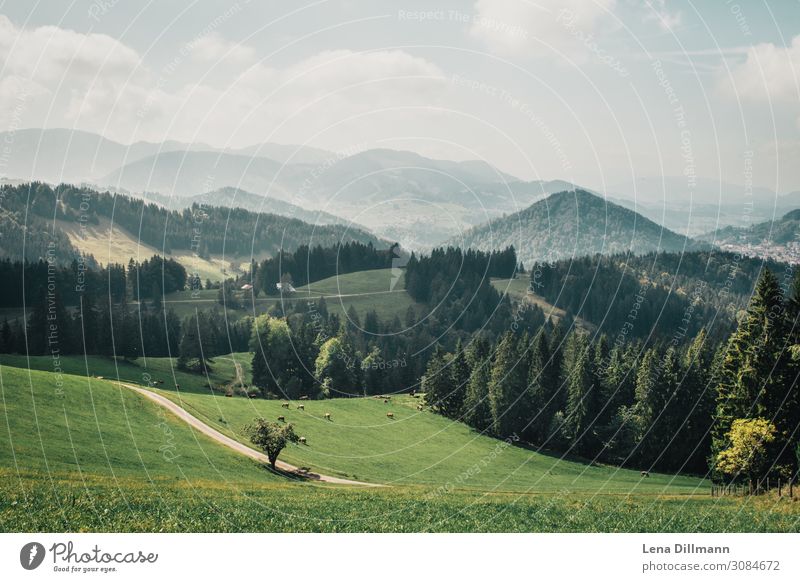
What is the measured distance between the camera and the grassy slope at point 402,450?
255 ft

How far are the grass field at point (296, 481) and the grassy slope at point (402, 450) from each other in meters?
0.34

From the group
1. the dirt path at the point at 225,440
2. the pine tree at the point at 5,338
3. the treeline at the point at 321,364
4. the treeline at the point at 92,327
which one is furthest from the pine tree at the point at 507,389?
the pine tree at the point at 5,338

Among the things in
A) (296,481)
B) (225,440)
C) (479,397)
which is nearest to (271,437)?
(296,481)

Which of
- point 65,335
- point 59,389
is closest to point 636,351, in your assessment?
point 59,389

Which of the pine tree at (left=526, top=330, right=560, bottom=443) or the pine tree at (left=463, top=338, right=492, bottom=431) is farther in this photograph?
the pine tree at (left=463, top=338, right=492, bottom=431)

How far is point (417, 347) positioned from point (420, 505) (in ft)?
425

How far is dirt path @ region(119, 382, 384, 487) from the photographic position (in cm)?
6806

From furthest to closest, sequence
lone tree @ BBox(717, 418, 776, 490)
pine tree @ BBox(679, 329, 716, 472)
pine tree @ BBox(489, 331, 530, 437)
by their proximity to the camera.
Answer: pine tree @ BBox(489, 331, 530, 437) < pine tree @ BBox(679, 329, 716, 472) < lone tree @ BBox(717, 418, 776, 490)

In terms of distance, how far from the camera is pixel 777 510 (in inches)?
1542

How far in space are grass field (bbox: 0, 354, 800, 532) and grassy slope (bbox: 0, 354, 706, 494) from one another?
34cm

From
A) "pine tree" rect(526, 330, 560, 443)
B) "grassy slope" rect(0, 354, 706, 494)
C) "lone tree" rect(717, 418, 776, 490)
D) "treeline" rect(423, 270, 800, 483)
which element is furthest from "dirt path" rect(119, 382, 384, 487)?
"pine tree" rect(526, 330, 560, 443)

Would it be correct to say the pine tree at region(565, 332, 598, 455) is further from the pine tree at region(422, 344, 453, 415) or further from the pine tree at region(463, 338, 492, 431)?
the pine tree at region(422, 344, 453, 415)

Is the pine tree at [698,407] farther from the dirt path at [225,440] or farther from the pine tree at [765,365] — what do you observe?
the dirt path at [225,440]

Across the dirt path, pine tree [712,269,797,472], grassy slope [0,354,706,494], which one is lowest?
grassy slope [0,354,706,494]
